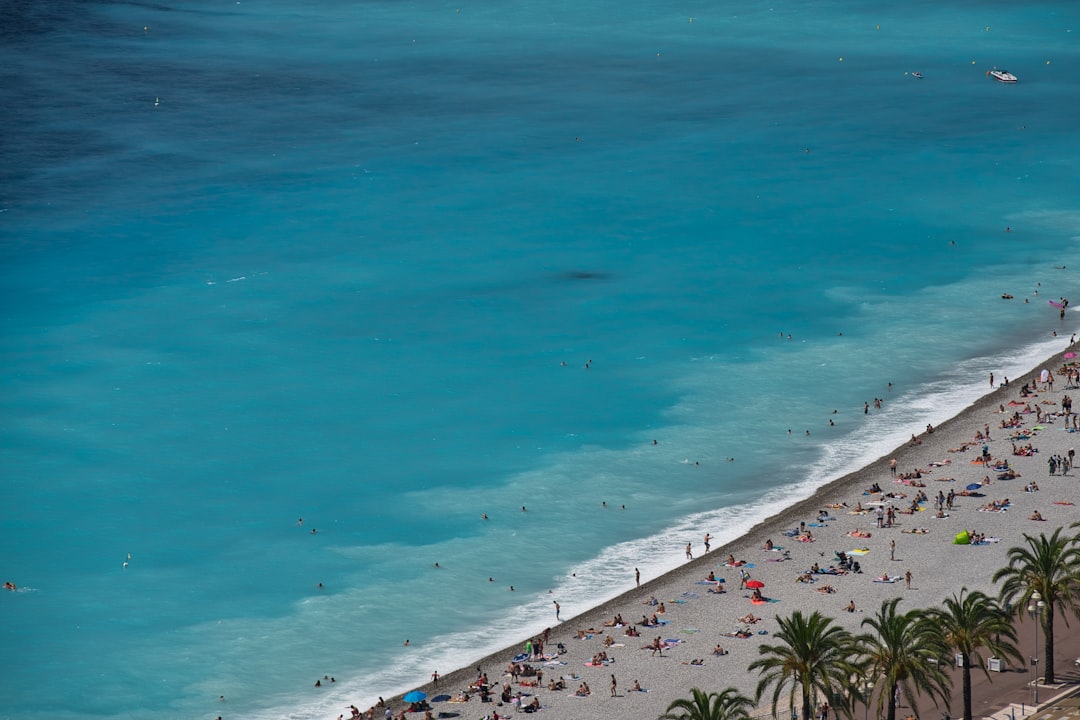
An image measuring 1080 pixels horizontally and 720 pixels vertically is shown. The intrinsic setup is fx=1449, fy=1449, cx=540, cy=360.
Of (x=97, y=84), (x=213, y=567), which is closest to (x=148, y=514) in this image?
(x=213, y=567)

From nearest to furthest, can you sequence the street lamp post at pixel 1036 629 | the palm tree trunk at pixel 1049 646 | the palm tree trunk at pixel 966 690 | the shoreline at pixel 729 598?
the palm tree trunk at pixel 966 690
the palm tree trunk at pixel 1049 646
the street lamp post at pixel 1036 629
the shoreline at pixel 729 598

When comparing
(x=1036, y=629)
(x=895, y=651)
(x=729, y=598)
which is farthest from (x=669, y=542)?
(x=895, y=651)

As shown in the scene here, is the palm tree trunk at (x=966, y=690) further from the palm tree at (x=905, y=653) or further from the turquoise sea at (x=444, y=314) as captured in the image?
the turquoise sea at (x=444, y=314)

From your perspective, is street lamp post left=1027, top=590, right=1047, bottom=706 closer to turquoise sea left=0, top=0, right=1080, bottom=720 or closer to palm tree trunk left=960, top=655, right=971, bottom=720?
palm tree trunk left=960, top=655, right=971, bottom=720

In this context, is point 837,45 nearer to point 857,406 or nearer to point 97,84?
point 97,84

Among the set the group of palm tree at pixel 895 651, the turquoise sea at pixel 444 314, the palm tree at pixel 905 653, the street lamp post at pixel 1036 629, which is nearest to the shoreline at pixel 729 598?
the turquoise sea at pixel 444 314

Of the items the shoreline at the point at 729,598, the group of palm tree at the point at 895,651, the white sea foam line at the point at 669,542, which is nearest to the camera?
the group of palm tree at the point at 895,651
